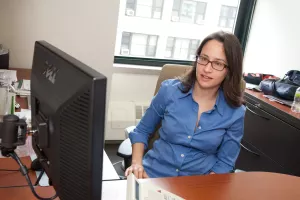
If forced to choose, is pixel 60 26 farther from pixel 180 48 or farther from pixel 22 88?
pixel 180 48

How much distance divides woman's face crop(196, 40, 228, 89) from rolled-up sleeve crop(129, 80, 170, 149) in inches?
7.5

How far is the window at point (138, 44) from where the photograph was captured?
2936 millimetres

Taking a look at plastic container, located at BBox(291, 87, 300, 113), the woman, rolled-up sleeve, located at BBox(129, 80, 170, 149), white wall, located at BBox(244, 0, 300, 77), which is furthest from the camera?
white wall, located at BBox(244, 0, 300, 77)

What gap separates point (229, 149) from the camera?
4.73 feet

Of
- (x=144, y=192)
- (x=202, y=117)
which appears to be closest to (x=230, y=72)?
(x=202, y=117)

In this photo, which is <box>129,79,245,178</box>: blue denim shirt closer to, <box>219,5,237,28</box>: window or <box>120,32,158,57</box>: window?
<box>120,32,158,57</box>: window

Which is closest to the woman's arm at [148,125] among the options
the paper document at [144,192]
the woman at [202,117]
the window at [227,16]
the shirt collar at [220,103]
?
the woman at [202,117]

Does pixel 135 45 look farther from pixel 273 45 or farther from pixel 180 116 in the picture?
pixel 180 116

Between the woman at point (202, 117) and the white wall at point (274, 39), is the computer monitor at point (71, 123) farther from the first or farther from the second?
the white wall at point (274, 39)

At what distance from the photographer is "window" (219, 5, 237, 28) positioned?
10.4 ft

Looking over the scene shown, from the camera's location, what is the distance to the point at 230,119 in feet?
4.70

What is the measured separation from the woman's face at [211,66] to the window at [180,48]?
5.59 ft

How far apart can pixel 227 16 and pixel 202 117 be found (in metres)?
2.10

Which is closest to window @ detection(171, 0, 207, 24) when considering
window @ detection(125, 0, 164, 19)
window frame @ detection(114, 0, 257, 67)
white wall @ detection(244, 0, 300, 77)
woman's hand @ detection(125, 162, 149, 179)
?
window @ detection(125, 0, 164, 19)
